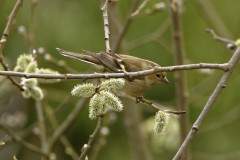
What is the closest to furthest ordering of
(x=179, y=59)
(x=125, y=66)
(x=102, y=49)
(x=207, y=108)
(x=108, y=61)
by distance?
(x=207, y=108) → (x=108, y=61) → (x=125, y=66) → (x=179, y=59) → (x=102, y=49)

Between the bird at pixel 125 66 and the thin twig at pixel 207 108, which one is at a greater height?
the bird at pixel 125 66

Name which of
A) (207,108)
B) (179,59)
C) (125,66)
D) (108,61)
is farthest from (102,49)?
(207,108)

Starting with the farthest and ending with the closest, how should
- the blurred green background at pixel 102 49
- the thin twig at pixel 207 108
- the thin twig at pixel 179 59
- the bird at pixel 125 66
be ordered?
the blurred green background at pixel 102 49, the thin twig at pixel 179 59, the bird at pixel 125 66, the thin twig at pixel 207 108

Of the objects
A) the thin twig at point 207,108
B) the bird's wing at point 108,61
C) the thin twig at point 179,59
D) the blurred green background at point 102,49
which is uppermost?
the blurred green background at point 102,49

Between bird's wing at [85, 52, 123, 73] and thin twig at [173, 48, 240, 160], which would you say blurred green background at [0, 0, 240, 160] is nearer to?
bird's wing at [85, 52, 123, 73]

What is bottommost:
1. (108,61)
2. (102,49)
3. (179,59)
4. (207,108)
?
(207,108)

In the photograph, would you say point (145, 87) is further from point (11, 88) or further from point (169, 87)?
point (169, 87)

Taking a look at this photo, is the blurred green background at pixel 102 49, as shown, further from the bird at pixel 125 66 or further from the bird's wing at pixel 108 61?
the bird's wing at pixel 108 61

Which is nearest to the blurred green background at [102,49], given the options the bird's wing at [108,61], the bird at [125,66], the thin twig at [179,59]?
the thin twig at [179,59]

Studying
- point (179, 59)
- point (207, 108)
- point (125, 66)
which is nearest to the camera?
point (207, 108)

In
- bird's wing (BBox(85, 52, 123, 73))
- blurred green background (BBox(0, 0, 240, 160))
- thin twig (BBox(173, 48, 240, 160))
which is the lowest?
thin twig (BBox(173, 48, 240, 160))

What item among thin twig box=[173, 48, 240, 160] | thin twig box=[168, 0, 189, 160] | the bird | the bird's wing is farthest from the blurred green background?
thin twig box=[173, 48, 240, 160]

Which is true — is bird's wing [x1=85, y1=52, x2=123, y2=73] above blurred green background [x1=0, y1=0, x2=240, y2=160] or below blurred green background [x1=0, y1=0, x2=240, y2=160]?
below

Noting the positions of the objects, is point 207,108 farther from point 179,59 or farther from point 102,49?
point 102,49
